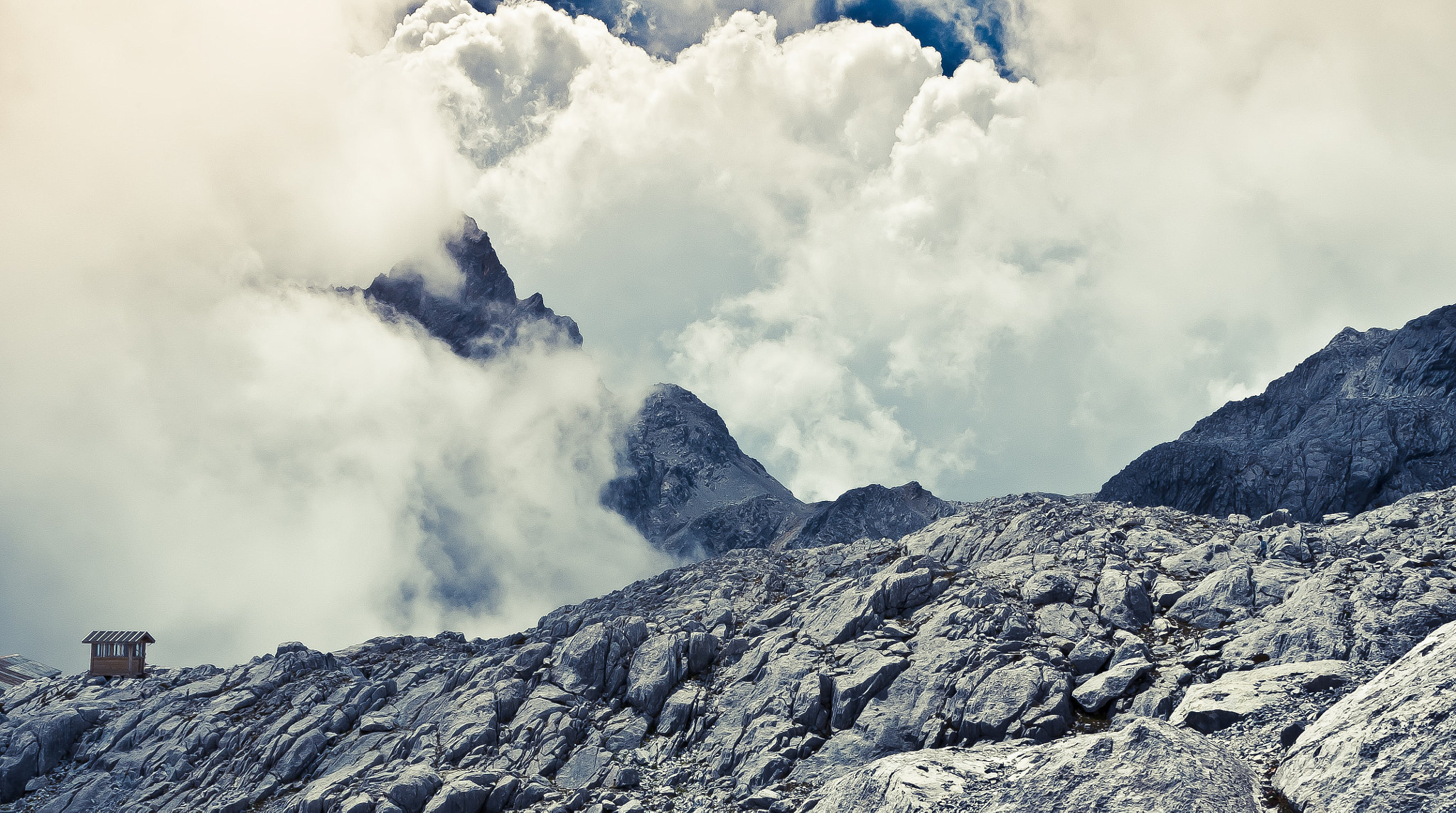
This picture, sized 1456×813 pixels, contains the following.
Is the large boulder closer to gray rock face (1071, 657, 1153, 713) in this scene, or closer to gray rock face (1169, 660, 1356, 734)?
gray rock face (1071, 657, 1153, 713)

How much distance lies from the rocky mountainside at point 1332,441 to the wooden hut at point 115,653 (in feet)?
548

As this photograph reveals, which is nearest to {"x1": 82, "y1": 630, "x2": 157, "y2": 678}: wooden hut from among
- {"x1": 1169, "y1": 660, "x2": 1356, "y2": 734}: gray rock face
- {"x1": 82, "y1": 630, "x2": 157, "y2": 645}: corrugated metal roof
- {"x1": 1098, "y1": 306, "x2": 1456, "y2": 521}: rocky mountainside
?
{"x1": 82, "y1": 630, "x2": 157, "y2": 645}: corrugated metal roof

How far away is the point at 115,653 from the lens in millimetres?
87125

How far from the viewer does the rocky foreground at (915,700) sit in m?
24.2

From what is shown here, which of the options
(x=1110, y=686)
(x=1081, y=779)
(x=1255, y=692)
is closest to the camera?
(x=1081, y=779)

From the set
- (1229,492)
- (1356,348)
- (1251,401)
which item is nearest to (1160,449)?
(1229,492)

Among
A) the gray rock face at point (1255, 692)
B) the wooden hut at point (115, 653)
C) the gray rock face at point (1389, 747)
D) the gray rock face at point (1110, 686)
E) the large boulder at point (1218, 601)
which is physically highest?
the wooden hut at point (115, 653)

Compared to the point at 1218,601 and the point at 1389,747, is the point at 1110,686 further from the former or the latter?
the point at 1389,747

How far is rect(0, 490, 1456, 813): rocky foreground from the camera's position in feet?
79.5

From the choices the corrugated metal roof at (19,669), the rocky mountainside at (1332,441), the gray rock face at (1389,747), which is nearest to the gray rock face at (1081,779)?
the gray rock face at (1389,747)

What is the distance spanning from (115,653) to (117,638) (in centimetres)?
184

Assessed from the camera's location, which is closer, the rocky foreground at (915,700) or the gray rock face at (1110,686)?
the rocky foreground at (915,700)

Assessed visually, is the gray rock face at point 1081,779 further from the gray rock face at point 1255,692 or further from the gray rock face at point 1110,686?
the gray rock face at point 1110,686

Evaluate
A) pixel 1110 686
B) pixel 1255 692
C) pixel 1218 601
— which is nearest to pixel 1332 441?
pixel 1218 601
